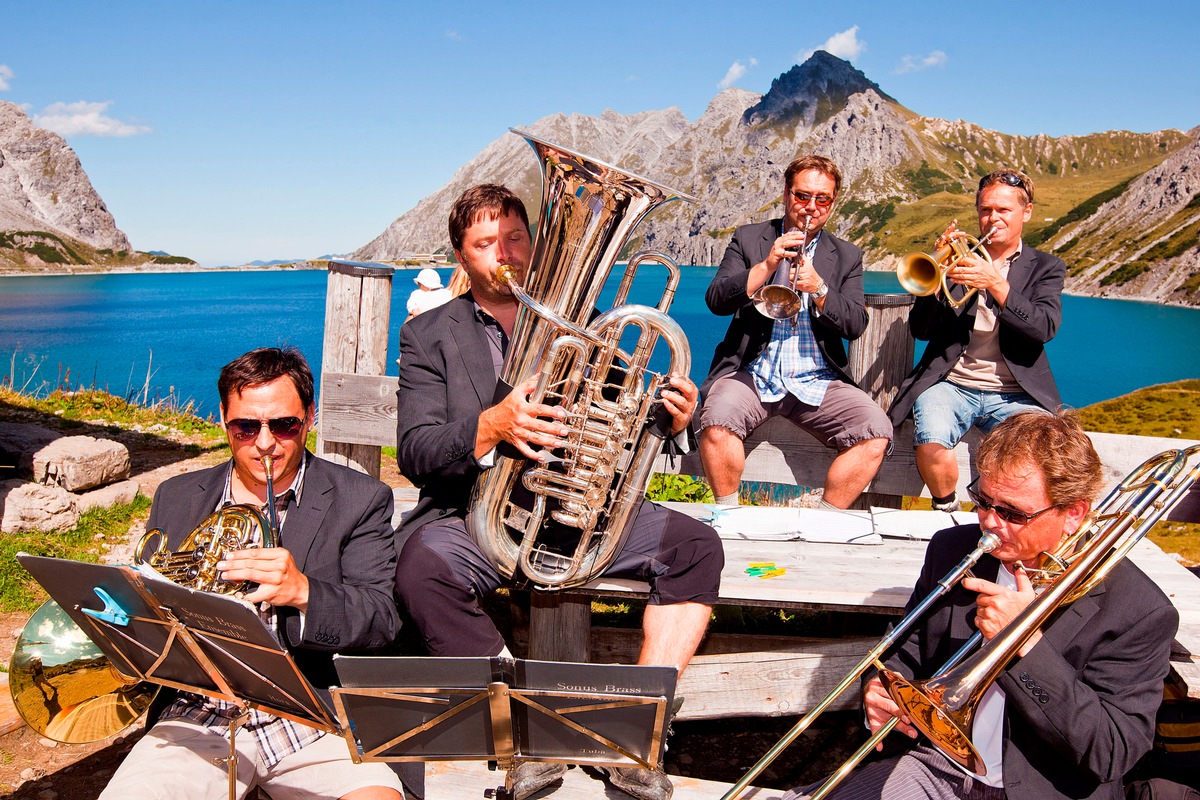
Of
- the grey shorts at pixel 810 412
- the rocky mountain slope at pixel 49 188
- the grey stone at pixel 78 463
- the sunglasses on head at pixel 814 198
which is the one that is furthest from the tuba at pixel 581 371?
the rocky mountain slope at pixel 49 188

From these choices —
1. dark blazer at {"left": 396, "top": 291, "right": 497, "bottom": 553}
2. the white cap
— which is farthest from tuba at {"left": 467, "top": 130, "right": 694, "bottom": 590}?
the white cap

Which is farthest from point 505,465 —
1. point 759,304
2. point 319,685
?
point 759,304

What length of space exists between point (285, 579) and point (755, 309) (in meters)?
2.66

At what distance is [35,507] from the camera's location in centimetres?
533

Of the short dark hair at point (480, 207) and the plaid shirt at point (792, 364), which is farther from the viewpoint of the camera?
the plaid shirt at point (792, 364)

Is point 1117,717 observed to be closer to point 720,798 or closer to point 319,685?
point 720,798

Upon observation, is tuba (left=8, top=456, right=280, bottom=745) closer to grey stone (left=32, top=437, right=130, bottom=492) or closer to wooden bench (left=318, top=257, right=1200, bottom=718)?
wooden bench (left=318, top=257, right=1200, bottom=718)

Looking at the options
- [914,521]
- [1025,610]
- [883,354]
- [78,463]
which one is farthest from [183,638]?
[78,463]

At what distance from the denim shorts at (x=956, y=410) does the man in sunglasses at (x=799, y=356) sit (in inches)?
7.0

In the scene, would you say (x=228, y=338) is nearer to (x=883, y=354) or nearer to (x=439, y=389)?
(x=883, y=354)

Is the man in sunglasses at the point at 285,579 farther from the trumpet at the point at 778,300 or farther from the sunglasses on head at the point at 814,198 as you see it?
the sunglasses on head at the point at 814,198

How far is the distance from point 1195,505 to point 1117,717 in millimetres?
1586

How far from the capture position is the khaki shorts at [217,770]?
2082mm

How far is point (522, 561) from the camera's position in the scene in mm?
2746
